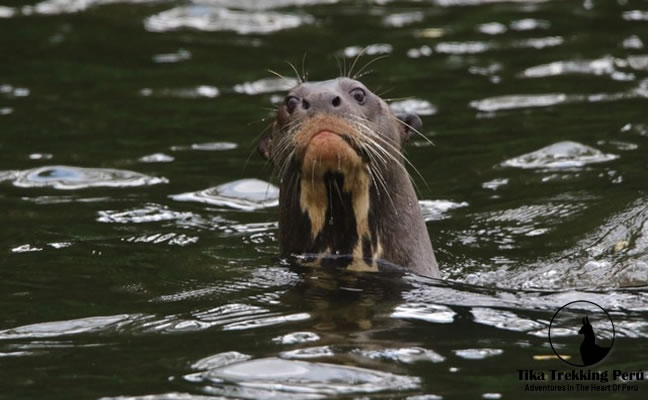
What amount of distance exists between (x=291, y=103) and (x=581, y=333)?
2.23 meters

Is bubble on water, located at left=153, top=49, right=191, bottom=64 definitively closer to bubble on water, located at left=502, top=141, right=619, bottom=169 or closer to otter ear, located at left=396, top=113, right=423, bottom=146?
bubble on water, located at left=502, top=141, right=619, bottom=169

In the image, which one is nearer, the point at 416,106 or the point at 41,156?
the point at 41,156

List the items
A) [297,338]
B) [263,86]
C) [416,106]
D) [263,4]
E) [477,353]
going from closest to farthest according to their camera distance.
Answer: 1. [477,353]
2. [297,338]
3. [416,106]
4. [263,86]
5. [263,4]

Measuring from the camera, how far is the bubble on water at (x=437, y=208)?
11.4 m

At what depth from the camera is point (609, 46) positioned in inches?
638

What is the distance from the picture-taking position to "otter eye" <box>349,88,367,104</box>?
851 centimetres

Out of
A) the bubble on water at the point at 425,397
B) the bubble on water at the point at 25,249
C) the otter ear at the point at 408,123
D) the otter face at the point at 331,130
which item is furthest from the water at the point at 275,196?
the otter ear at the point at 408,123

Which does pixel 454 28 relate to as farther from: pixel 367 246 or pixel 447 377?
pixel 447 377

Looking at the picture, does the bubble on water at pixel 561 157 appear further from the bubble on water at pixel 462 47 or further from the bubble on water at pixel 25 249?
the bubble on water at pixel 25 249

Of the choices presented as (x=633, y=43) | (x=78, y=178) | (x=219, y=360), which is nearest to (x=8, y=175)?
(x=78, y=178)

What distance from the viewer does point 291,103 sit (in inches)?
327

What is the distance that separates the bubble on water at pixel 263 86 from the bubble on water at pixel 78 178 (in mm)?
3099

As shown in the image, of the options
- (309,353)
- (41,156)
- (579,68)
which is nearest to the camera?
(309,353)

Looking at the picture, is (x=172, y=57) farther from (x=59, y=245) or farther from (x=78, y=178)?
(x=59, y=245)
